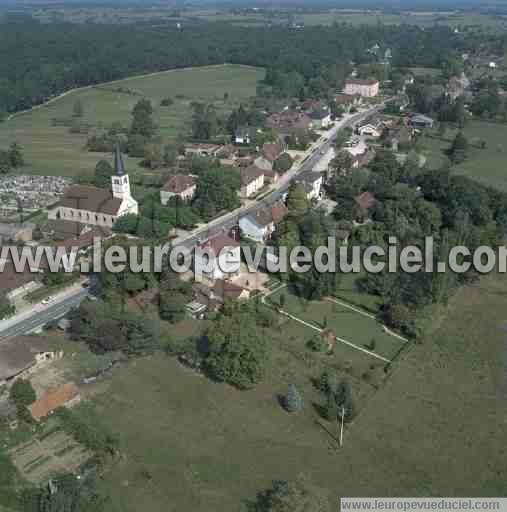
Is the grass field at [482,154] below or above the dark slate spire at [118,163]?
below

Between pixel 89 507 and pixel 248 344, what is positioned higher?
pixel 248 344

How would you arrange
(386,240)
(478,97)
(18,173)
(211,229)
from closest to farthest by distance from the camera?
1. (386,240)
2. (211,229)
3. (18,173)
4. (478,97)

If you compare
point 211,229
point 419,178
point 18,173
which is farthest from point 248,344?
point 18,173

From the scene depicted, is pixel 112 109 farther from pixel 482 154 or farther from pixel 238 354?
pixel 238 354

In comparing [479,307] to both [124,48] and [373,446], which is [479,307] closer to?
[373,446]

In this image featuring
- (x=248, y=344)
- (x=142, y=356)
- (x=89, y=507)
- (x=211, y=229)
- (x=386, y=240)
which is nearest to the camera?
(x=89, y=507)

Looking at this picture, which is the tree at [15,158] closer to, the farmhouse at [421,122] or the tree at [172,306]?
the tree at [172,306]

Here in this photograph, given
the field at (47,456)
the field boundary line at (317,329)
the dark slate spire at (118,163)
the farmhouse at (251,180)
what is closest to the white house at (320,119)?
the farmhouse at (251,180)
